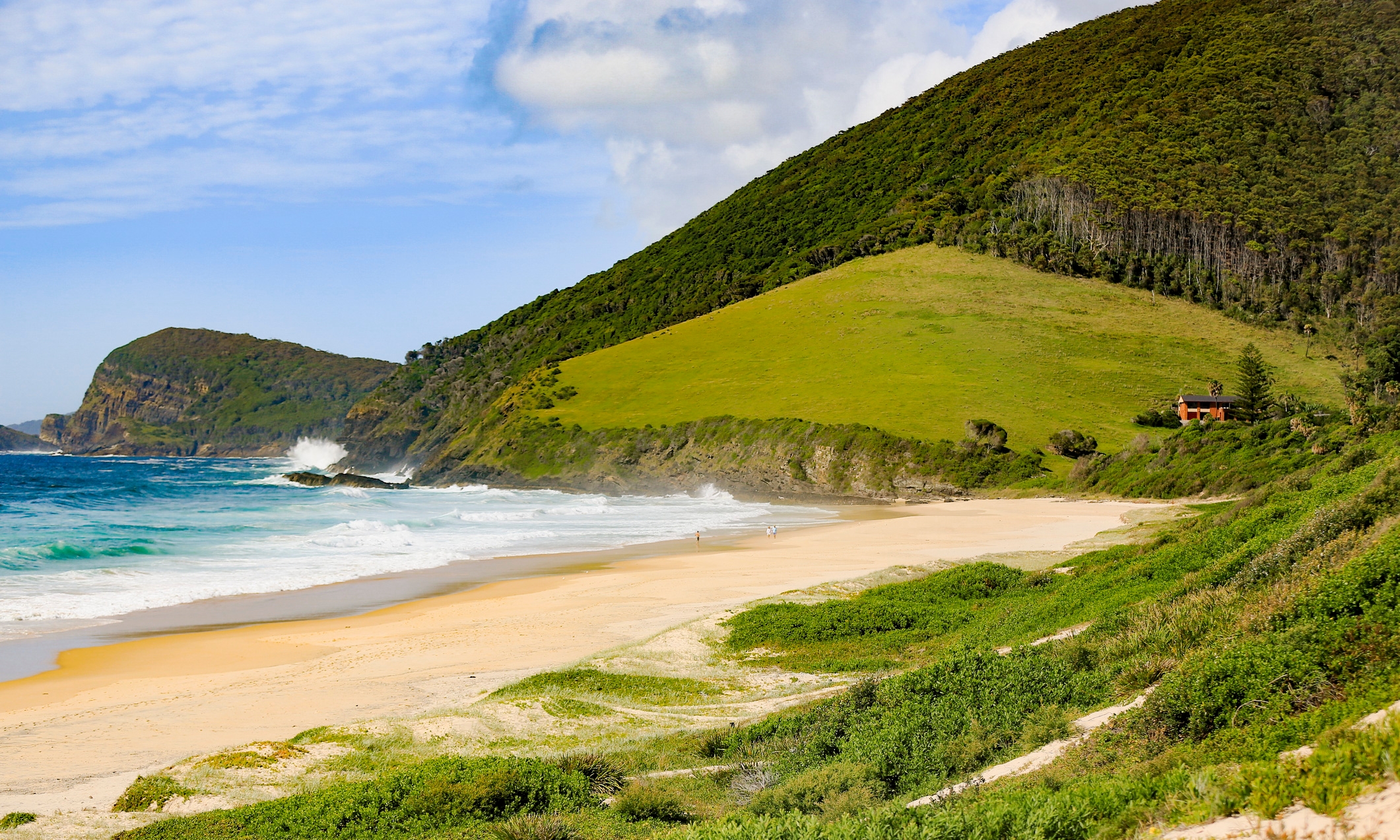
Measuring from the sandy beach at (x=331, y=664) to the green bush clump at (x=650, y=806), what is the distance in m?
5.36

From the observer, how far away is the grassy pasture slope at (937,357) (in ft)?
226

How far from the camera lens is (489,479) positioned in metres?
83.5

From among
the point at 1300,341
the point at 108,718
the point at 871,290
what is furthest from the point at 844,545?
the point at 1300,341

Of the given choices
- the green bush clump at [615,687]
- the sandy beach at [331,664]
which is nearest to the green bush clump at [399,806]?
the sandy beach at [331,664]

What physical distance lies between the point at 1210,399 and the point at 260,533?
6163cm

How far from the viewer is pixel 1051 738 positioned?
7.73 meters

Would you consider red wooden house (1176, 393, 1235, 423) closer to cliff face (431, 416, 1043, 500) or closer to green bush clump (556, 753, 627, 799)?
cliff face (431, 416, 1043, 500)

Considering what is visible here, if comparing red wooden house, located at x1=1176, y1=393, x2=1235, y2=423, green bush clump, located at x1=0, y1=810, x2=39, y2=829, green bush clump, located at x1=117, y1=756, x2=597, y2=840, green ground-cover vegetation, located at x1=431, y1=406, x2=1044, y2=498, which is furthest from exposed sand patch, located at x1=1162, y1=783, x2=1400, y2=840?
red wooden house, located at x1=1176, y1=393, x2=1235, y2=423

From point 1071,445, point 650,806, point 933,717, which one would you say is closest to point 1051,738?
point 933,717

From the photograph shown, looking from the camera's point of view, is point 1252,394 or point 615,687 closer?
point 615,687

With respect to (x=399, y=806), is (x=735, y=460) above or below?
above

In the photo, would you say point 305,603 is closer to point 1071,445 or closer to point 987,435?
point 987,435

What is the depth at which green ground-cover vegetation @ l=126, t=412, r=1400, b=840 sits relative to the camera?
516 centimetres

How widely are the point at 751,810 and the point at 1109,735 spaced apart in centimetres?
290
